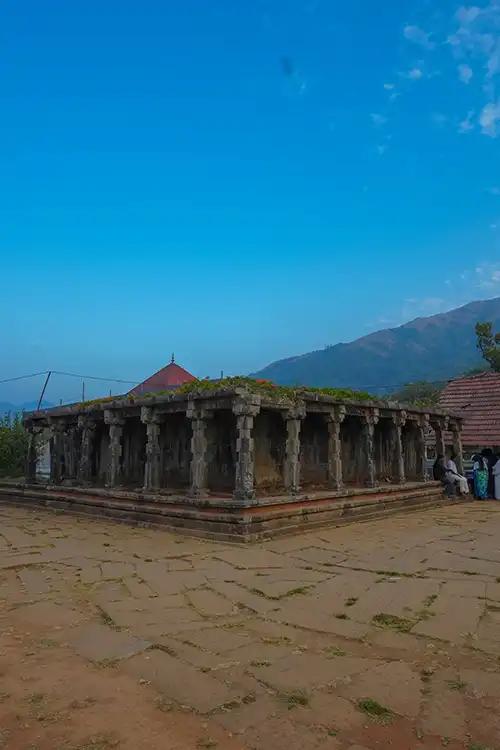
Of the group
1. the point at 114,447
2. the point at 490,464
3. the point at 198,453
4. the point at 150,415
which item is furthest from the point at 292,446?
the point at 490,464

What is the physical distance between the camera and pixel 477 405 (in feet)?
71.3

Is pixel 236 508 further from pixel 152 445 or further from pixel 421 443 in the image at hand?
pixel 421 443

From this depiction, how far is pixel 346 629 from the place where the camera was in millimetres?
4770

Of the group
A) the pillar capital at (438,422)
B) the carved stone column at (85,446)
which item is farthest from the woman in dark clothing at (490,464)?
the carved stone column at (85,446)

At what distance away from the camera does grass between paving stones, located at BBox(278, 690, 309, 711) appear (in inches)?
131

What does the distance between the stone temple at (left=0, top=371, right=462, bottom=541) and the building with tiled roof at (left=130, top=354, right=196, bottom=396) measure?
226 inches

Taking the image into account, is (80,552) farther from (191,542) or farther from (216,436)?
(216,436)

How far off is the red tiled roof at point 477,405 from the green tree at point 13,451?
19323 millimetres

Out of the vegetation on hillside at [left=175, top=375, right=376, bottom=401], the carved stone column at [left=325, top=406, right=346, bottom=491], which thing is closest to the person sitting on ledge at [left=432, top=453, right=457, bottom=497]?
the carved stone column at [left=325, top=406, right=346, bottom=491]

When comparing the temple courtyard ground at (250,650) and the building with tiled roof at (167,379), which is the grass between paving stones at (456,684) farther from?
the building with tiled roof at (167,379)

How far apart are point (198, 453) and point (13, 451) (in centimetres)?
1716

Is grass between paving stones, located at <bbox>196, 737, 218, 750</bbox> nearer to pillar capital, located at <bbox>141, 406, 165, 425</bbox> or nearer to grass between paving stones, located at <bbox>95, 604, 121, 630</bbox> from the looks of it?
grass between paving stones, located at <bbox>95, 604, 121, 630</bbox>

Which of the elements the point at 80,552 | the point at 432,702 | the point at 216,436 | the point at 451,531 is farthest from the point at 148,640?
the point at 216,436

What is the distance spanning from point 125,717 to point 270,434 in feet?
35.6
